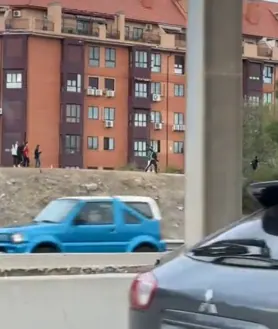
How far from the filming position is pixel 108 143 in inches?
3656

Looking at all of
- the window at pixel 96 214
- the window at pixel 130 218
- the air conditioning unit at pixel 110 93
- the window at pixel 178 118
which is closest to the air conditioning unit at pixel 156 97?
the window at pixel 178 118

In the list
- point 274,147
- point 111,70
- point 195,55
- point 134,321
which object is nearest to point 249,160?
point 274,147

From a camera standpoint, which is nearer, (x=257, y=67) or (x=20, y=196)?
(x=20, y=196)

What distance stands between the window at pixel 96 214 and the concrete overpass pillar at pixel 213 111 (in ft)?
33.9

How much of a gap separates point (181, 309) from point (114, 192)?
2205 inches

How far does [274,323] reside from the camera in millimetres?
3881

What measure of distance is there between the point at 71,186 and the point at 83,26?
36.5m

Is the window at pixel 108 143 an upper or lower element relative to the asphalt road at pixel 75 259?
upper

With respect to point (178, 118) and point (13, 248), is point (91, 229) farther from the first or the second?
point (178, 118)

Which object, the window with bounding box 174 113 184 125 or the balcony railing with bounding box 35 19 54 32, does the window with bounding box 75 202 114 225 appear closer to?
the balcony railing with bounding box 35 19 54 32

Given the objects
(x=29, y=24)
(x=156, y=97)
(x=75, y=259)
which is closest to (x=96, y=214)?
(x=75, y=259)

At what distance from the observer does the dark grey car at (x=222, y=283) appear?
157 inches

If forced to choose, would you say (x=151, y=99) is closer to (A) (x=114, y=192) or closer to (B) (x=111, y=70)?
(B) (x=111, y=70)

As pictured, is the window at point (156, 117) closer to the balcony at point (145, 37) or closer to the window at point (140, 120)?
the window at point (140, 120)
